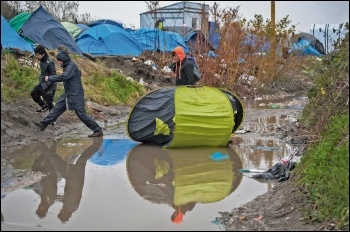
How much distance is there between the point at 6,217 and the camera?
18.8ft

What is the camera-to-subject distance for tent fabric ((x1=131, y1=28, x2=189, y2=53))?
27.5 metres

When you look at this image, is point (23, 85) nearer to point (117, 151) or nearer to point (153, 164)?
point (117, 151)

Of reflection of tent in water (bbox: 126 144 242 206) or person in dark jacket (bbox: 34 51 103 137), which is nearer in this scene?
reflection of tent in water (bbox: 126 144 242 206)

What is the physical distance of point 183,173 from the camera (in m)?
7.90

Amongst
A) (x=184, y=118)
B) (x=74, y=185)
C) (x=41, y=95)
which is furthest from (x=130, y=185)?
(x=41, y=95)

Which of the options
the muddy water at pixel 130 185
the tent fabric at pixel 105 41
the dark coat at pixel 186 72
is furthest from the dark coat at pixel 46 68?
the tent fabric at pixel 105 41

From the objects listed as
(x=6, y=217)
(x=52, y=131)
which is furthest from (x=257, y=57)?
(x=6, y=217)

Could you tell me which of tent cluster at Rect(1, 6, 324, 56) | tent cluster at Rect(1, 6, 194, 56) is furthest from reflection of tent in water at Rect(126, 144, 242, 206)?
tent cluster at Rect(1, 6, 194, 56)

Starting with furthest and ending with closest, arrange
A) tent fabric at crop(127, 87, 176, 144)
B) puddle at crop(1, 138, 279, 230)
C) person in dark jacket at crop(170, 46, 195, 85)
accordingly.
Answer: person in dark jacket at crop(170, 46, 195, 85) < tent fabric at crop(127, 87, 176, 144) < puddle at crop(1, 138, 279, 230)

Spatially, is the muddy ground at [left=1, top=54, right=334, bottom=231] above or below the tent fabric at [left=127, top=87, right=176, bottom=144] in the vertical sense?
below

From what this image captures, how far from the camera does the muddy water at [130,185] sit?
19.0 ft

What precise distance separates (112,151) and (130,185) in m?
2.42

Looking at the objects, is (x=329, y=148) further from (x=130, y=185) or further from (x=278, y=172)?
(x=130, y=185)

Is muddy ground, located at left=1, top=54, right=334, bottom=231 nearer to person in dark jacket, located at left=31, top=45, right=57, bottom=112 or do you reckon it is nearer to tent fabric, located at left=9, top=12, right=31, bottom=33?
person in dark jacket, located at left=31, top=45, right=57, bottom=112
